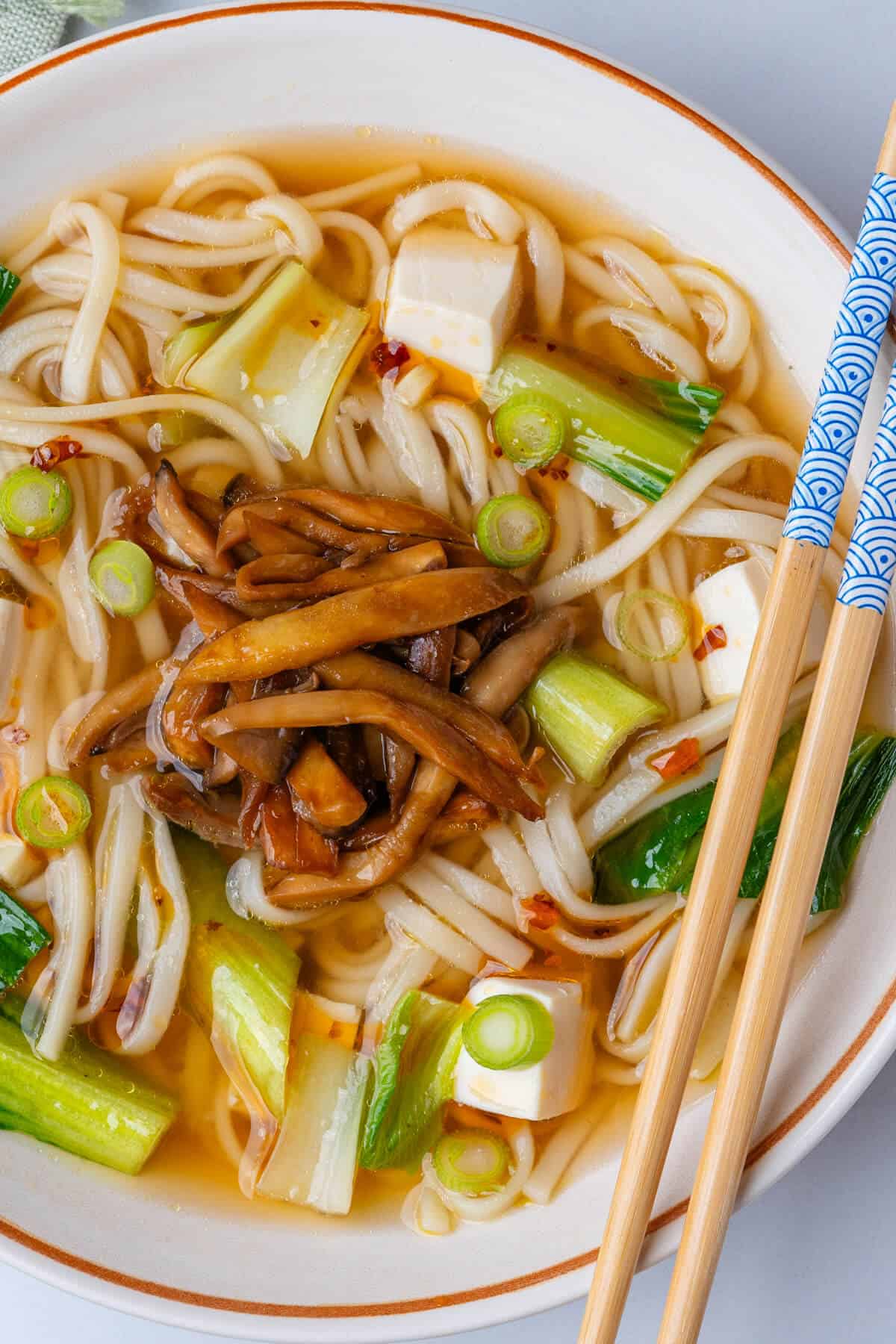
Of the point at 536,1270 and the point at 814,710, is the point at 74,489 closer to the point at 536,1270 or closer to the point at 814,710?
the point at 814,710

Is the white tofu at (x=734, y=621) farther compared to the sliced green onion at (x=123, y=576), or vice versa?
the sliced green onion at (x=123, y=576)

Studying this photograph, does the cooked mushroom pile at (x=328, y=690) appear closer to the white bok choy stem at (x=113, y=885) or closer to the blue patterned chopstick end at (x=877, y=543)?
the white bok choy stem at (x=113, y=885)

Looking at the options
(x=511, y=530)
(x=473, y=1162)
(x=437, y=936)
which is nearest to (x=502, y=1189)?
(x=473, y=1162)

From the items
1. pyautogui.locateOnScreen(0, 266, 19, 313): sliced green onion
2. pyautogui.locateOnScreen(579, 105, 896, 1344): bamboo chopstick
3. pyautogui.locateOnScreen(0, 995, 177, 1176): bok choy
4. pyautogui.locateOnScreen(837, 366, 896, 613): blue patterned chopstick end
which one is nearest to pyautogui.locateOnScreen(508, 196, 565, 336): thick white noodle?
pyautogui.locateOnScreen(579, 105, 896, 1344): bamboo chopstick

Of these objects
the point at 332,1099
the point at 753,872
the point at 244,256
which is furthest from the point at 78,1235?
the point at 244,256

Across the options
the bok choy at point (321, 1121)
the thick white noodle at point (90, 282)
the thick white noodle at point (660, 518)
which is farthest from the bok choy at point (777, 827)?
the thick white noodle at point (90, 282)

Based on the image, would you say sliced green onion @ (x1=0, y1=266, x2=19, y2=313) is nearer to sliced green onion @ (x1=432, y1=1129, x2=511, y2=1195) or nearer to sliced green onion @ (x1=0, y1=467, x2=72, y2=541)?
sliced green onion @ (x1=0, y1=467, x2=72, y2=541)
